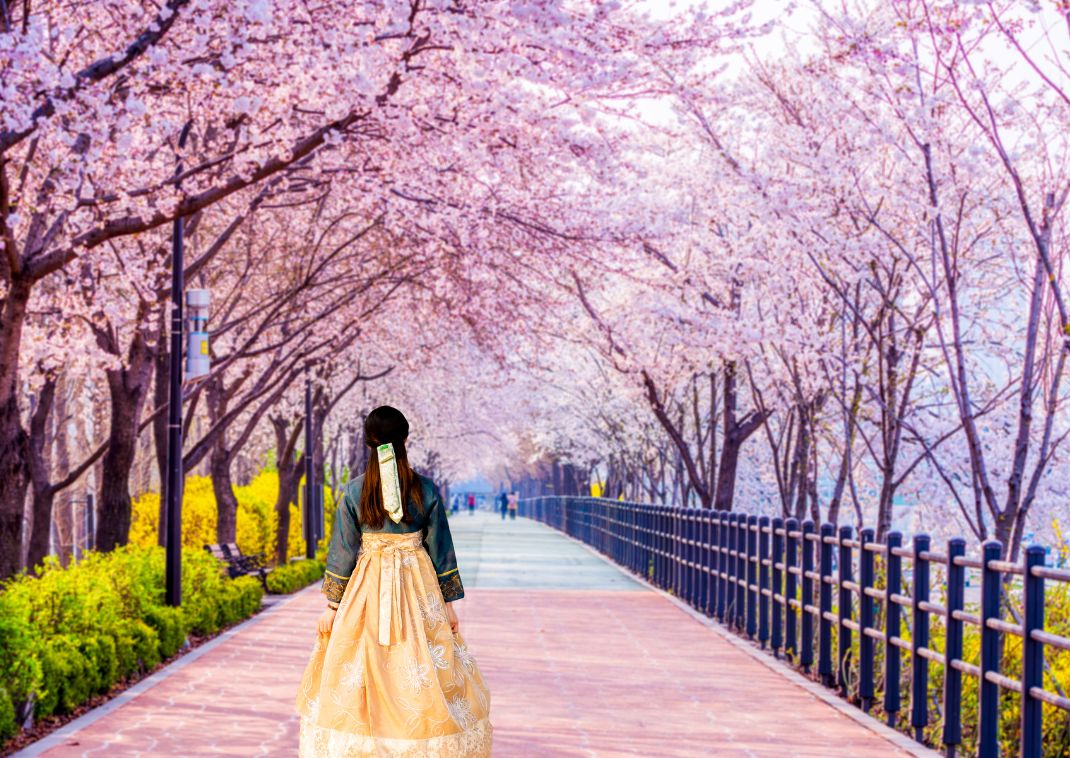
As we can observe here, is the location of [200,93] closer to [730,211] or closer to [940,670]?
[940,670]

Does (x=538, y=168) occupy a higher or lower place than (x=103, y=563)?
higher

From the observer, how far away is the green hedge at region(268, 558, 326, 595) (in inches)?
892

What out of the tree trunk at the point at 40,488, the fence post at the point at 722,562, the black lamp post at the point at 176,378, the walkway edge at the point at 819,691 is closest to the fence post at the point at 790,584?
the walkway edge at the point at 819,691

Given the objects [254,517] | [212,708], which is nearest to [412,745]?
[212,708]

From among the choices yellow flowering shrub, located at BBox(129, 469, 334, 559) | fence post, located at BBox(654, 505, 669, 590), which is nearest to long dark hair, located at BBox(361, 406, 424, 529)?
fence post, located at BBox(654, 505, 669, 590)

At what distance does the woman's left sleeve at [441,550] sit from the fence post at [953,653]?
11.1 ft

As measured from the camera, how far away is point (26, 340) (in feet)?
52.7

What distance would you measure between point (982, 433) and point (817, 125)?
17.6m

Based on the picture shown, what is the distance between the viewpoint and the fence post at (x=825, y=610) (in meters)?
12.2

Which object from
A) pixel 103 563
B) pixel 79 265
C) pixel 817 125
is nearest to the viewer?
pixel 103 563

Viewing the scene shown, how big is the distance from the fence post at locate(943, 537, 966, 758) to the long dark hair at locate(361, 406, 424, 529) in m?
3.66

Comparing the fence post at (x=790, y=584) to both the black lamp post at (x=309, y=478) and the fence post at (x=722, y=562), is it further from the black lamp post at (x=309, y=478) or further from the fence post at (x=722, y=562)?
the black lamp post at (x=309, y=478)

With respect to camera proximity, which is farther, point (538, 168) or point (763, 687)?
point (538, 168)

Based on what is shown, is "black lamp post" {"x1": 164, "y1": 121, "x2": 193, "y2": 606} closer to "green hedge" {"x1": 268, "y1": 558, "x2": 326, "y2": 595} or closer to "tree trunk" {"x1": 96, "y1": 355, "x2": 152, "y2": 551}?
"tree trunk" {"x1": 96, "y1": 355, "x2": 152, "y2": 551}
